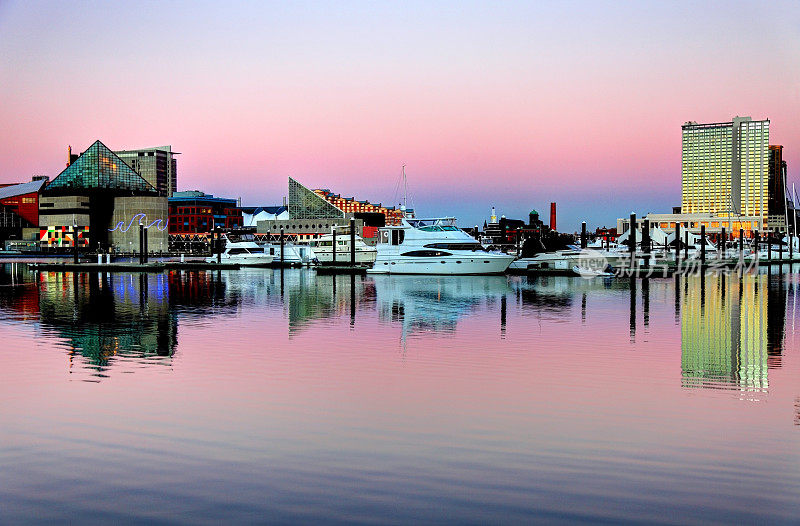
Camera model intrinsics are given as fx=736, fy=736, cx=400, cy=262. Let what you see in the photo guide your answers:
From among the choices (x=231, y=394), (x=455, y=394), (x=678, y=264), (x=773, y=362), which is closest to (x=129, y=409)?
(x=231, y=394)

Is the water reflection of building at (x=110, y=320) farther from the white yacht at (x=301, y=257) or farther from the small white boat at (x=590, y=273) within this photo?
the small white boat at (x=590, y=273)

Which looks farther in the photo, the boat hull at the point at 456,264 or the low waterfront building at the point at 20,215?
the low waterfront building at the point at 20,215

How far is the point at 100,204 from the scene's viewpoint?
141250 millimetres

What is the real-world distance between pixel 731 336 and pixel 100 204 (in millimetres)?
137421

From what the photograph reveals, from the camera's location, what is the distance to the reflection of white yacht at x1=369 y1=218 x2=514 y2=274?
55844 millimetres

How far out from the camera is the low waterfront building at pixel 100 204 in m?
136

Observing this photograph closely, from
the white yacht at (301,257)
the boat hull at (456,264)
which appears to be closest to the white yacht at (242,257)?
the white yacht at (301,257)

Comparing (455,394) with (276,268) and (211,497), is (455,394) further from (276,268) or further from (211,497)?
(276,268)

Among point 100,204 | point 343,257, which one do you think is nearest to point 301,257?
point 343,257

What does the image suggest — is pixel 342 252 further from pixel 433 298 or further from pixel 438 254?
pixel 433 298

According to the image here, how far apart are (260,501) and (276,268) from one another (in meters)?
72.8

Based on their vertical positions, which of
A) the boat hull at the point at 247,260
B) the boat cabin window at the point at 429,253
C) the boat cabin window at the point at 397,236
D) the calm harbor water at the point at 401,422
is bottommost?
the calm harbor water at the point at 401,422

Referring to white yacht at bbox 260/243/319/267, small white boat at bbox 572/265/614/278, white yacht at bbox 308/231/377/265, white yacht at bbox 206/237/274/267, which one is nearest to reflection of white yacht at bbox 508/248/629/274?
small white boat at bbox 572/265/614/278

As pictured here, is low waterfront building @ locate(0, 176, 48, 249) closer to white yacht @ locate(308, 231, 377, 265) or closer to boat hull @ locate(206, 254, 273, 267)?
boat hull @ locate(206, 254, 273, 267)
